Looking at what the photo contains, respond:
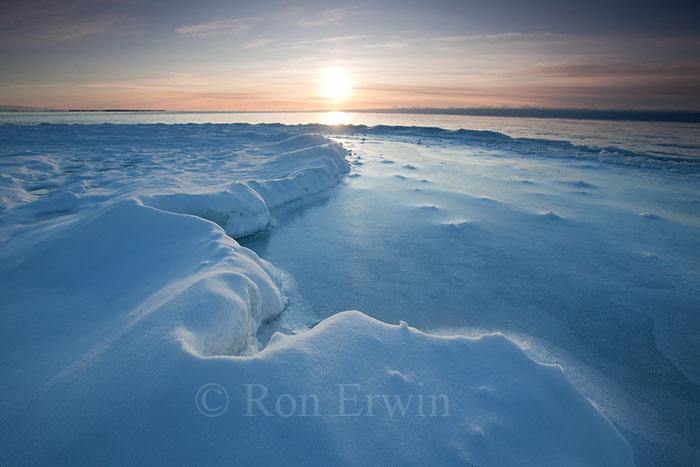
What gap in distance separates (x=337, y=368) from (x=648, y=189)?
11.3 m

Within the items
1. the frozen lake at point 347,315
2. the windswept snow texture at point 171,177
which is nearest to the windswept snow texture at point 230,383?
the frozen lake at point 347,315

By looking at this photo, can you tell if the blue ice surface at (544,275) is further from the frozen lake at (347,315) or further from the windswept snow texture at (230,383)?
the windswept snow texture at (230,383)

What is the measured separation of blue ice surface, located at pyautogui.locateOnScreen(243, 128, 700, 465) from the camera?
238cm

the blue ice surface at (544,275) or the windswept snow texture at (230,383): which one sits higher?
the windswept snow texture at (230,383)

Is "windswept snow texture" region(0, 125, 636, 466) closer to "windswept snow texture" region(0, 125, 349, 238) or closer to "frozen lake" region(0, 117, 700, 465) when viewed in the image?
"frozen lake" region(0, 117, 700, 465)

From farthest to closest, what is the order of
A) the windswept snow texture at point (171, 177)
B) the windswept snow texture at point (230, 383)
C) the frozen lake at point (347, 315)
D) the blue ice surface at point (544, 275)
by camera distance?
the windswept snow texture at point (171, 177)
the blue ice surface at point (544, 275)
the frozen lake at point (347, 315)
the windswept snow texture at point (230, 383)

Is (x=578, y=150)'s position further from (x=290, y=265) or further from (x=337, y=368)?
(x=337, y=368)

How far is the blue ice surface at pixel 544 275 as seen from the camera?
7.82ft

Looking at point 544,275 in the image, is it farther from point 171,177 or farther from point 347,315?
point 171,177

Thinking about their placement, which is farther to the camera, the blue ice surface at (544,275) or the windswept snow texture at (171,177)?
the windswept snow texture at (171,177)

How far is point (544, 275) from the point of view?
393cm

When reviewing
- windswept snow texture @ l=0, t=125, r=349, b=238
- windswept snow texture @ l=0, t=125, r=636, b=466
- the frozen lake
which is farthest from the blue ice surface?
windswept snow texture @ l=0, t=125, r=636, b=466

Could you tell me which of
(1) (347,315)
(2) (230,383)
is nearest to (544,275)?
(1) (347,315)

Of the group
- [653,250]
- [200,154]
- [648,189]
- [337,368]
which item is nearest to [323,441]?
[337,368]
